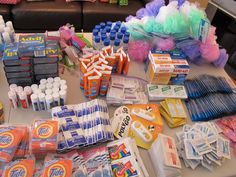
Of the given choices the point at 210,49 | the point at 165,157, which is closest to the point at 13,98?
the point at 165,157

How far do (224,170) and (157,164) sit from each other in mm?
329

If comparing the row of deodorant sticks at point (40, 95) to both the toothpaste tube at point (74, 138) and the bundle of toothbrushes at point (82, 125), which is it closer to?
the bundle of toothbrushes at point (82, 125)

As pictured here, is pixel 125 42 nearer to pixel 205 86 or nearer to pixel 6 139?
pixel 205 86

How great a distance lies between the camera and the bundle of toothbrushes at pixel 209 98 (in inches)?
48.5

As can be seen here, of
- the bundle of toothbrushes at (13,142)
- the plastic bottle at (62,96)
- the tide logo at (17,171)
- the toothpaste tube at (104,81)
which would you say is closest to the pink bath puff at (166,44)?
the toothpaste tube at (104,81)

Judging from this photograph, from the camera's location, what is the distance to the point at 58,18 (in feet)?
7.15

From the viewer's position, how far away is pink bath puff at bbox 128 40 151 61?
142 cm

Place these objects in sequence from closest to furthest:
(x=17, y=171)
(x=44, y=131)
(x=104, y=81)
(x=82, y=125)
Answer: (x=17, y=171), (x=44, y=131), (x=82, y=125), (x=104, y=81)

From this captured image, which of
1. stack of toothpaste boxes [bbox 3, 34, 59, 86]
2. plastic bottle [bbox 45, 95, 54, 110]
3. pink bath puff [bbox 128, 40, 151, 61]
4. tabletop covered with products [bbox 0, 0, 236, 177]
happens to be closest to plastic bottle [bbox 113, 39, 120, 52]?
tabletop covered with products [bbox 0, 0, 236, 177]

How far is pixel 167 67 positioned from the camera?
1.24 metres

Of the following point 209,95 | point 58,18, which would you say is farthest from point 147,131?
point 58,18

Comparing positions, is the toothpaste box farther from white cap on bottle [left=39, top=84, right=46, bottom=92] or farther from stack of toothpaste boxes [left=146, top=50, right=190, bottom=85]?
white cap on bottle [left=39, top=84, right=46, bottom=92]

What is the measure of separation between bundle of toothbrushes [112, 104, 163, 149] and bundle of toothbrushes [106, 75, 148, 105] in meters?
0.04

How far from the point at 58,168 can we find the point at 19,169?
134 millimetres
